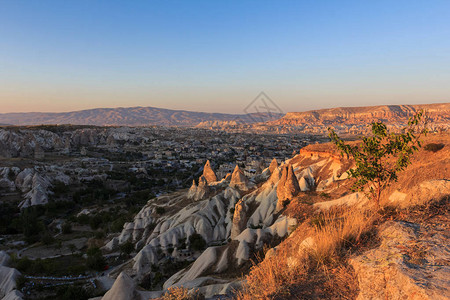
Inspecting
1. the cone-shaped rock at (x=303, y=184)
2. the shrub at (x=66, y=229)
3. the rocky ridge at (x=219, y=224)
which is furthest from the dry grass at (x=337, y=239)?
the shrub at (x=66, y=229)

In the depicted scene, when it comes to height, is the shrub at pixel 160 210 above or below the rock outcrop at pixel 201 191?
below

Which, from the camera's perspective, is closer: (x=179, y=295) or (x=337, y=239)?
(x=179, y=295)

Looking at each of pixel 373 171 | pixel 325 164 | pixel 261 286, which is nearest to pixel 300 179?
pixel 325 164

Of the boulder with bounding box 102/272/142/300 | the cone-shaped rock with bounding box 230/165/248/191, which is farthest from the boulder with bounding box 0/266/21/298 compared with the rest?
the cone-shaped rock with bounding box 230/165/248/191

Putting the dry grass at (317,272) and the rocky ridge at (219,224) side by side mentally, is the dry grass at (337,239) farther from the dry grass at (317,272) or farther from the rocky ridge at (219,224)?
the rocky ridge at (219,224)

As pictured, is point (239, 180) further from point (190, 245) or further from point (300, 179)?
point (190, 245)

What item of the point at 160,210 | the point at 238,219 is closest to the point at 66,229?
the point at 160,210

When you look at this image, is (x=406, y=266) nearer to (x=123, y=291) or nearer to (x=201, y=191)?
(x=123, y=291)
